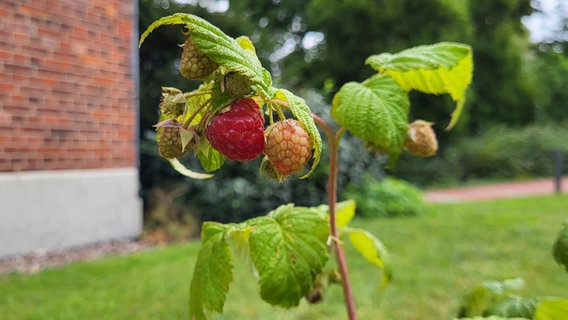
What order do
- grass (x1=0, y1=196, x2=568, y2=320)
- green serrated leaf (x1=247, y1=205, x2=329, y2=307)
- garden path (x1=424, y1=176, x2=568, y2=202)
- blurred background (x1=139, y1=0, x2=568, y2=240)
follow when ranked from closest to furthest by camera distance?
green serrated leaf (x1=247, y1=205, x2=329, y2=307) → grass (x1=0, y1=196, x2=568, y2=320) → blurred background (x1=139, y1=0, x2=568, y2=240) → garden path (x1=424, y1=176, x2=568, y2=202)

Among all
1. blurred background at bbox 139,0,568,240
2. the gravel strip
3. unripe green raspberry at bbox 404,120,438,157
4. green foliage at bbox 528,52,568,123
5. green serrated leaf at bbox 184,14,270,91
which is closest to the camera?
green serrated leaf at bbox 184,14,270,91

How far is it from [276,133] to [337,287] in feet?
7.42

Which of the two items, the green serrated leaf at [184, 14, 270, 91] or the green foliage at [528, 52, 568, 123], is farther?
the green foliage at [528, 52, 568, 123]

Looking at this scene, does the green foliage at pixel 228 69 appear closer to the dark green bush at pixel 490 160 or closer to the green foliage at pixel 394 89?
the green foliage at pixel 394 89

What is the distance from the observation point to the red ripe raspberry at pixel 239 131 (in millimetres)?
452

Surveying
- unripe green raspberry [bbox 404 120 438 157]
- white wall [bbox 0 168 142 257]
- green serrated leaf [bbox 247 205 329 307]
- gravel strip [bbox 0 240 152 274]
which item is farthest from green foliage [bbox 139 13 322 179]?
white wall [bbox 0 168 142 257]

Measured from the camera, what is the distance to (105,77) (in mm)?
3748

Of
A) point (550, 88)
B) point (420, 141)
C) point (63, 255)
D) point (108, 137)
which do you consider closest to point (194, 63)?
point (420, 141)

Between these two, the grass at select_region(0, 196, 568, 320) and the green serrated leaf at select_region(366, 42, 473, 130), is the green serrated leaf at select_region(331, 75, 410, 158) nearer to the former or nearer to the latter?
the green serrated leaf at select_region(366, 42, 473, 130)

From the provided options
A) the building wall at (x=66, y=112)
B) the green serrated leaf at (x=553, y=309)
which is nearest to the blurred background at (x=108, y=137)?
the building wall at (x=66, y=112)

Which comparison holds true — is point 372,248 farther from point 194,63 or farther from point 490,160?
point 490,160

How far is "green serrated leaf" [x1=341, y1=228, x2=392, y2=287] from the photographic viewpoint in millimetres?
769

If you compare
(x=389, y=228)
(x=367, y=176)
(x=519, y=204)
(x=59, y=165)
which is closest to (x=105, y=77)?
(x=59, y=165)

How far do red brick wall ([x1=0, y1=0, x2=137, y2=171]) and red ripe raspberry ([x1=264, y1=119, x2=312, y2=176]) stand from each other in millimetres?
3173
